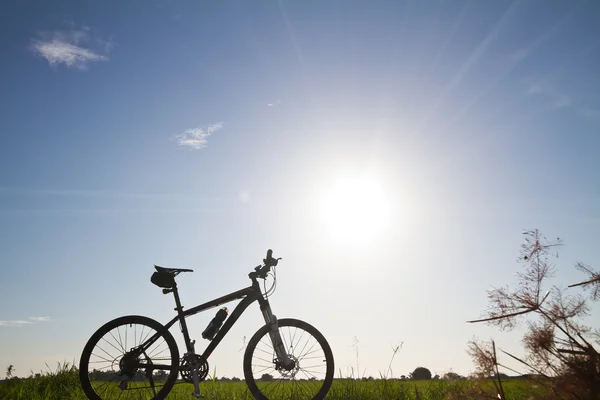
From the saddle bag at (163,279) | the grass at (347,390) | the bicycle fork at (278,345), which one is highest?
the saddle bag at (163,279)

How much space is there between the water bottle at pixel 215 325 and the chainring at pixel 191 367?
1.22 ft

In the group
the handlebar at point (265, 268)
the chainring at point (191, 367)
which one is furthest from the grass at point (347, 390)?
the handlebar at point (265, 268)

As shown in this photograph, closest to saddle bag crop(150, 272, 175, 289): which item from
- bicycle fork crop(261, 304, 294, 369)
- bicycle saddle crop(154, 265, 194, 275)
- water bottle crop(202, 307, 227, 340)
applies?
bicycle saddle crop(154, 265, 194, 275)

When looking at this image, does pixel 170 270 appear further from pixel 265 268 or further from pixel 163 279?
pixel 265 268

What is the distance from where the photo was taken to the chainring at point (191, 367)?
24.7ft

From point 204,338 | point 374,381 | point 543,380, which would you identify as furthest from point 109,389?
point 543,380

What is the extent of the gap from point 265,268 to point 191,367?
208 cm

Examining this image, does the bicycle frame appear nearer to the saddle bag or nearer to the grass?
the saddle bag

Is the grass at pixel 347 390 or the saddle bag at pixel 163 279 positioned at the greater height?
the saddle bag at pixel 163 279

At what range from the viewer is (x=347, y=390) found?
7.84 meters

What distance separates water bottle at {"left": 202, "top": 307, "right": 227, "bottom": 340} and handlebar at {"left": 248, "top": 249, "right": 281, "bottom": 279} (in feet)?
2.60

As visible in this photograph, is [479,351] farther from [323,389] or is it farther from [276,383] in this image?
[276,383]

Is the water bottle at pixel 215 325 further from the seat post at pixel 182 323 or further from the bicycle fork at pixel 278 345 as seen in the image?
the bicycle fork at pixel 278 345

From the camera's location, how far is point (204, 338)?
25.4 ft
